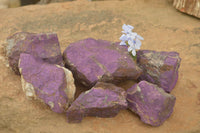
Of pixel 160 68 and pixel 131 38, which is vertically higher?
pixel 131 38

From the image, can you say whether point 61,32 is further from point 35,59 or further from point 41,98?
point 41,98

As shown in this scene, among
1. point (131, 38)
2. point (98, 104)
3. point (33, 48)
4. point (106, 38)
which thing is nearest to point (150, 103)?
point (98, 104)

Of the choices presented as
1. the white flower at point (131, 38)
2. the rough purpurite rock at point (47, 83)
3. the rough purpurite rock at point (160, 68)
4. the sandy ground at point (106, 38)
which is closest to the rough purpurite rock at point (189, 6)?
the sandy ground at point (106, 38)

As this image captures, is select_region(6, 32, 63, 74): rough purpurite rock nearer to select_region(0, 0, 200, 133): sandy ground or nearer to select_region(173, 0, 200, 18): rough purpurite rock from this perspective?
select_region(0, 0, 200, 133): sandy ground

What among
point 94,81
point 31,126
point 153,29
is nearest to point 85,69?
point 94,81

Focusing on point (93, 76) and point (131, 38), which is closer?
point (93, 76)

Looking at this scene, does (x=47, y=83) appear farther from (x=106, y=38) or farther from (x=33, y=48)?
(x=106, y=38)

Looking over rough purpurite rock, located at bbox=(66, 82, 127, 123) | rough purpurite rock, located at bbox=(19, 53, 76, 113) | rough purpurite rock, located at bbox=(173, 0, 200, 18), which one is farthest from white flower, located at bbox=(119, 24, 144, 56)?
rough purpurite rock, located at bbox=(173, 0, 200, 18)
